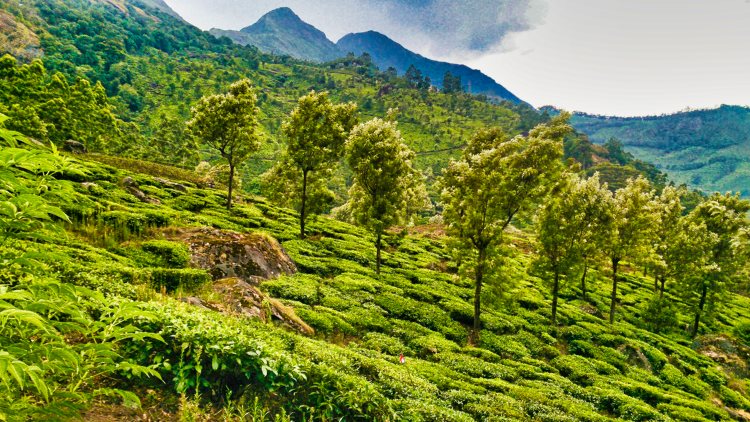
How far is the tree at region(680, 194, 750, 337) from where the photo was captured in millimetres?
46188

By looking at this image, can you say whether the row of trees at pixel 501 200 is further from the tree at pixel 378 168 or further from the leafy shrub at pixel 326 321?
the leafy shrub at pixel 326 321

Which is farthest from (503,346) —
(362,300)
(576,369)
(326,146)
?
(326,146)

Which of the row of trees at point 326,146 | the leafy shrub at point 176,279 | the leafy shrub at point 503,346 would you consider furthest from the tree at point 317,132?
the leafy shrub at point 176,279

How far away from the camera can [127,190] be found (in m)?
38.2

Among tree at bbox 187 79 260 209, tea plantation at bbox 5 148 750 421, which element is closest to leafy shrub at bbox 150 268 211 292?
tea plantation at bbox 5 148 750 421

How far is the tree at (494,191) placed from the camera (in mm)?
26859

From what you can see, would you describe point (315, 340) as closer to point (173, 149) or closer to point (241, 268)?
point (241, 268)

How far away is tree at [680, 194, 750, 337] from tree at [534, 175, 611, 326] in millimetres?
23625

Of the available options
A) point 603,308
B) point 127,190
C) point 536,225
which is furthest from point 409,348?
point 603,308

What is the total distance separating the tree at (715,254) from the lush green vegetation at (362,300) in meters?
0.30

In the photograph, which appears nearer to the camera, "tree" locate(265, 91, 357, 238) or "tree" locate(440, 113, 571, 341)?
"tree" locate(440, 113, 571, 341)

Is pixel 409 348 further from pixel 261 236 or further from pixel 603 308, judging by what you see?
pixel 603 308

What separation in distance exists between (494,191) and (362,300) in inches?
492

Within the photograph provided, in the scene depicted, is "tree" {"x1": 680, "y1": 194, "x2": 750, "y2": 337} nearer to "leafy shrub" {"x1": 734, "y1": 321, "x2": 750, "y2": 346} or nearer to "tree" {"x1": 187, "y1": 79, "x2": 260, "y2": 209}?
"leafy shrub" {"x1": 734, "y1": 321, "x2": 750, "y2": 346}
